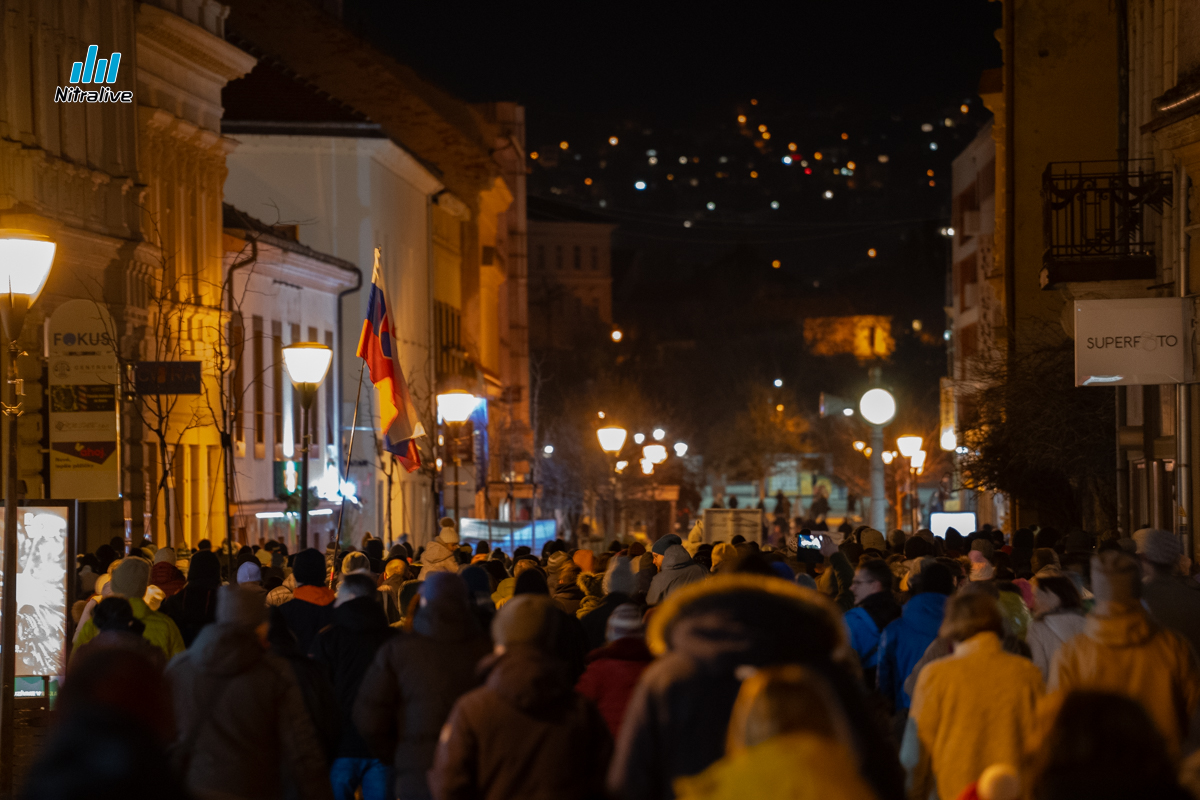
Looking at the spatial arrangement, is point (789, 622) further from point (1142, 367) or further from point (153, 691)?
point (1142, 367)

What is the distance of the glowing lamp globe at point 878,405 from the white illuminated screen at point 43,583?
1804cm

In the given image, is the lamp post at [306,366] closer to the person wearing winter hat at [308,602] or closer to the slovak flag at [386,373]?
the slovak flag at [386,373]

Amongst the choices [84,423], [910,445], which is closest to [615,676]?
[84,423]

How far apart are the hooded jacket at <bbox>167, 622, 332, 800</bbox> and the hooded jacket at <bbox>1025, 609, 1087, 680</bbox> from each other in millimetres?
3626

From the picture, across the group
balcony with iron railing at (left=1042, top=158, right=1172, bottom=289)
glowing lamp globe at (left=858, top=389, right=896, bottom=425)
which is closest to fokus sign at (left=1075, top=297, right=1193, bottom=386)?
balcony with iron railing at (left=1042, top=158, right=1172, bottom=289)

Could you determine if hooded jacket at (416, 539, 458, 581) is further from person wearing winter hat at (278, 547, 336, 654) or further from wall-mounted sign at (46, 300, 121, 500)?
wall-mounted sign at (46, 300, 121, 500)

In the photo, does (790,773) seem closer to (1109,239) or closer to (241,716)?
(241,716)

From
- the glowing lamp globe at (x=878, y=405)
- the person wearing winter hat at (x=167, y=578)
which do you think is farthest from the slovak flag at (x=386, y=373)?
the glowing lamp globe at (x=878, y=405)

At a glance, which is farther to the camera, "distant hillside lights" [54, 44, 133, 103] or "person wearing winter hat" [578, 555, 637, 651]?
"distant hillside lights" [54, 44, 133, 103]

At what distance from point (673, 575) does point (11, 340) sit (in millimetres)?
4833

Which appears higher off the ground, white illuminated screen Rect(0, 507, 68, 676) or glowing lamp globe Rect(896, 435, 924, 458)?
glowing lamp globe Rect(896, 435, 924, 458)

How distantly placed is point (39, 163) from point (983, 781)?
22.5 metres

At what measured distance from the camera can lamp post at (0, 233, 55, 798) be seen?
10219 millimetres

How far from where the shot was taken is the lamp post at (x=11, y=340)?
402 inches
